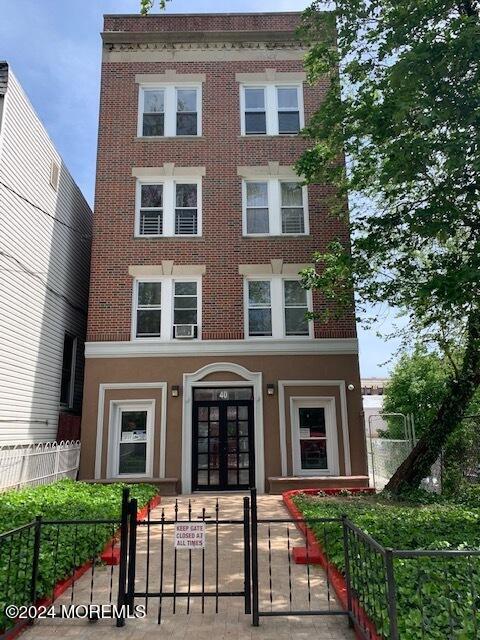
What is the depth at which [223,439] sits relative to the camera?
12875 mm

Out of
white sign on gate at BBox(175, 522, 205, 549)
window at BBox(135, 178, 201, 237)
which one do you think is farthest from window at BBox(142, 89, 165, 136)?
white sign on gate at BBox(175, 522, 205, 549)

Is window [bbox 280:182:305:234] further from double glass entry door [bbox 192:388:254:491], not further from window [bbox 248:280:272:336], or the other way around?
double glass entry door [bbox 192:388:254:491]

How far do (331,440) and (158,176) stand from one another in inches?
353

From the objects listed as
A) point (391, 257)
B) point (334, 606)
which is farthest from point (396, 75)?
point (334, 606)

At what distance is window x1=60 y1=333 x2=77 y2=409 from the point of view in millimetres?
14586

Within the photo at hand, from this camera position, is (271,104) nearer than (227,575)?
No

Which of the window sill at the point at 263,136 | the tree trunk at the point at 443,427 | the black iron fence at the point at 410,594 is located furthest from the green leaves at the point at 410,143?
the black iron fence at the point at 410,594

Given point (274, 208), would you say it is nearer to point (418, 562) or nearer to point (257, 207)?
point (257, 207)

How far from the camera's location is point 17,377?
11297mm

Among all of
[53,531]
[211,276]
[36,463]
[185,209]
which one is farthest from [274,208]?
[53,531]

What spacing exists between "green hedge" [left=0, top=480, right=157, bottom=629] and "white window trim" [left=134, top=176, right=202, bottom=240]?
6829mm

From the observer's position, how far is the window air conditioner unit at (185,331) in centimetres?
1326

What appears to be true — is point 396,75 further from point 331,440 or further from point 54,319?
point 54,319

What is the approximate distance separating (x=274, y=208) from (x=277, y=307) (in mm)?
3013
